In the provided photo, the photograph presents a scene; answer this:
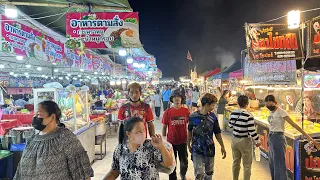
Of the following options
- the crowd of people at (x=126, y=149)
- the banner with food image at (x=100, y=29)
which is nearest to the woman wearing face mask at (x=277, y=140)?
the crowd of people at (x=126, y=149)

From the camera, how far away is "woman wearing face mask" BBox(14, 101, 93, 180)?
250cm

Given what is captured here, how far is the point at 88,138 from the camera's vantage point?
6.32m

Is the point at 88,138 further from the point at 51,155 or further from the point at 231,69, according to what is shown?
the point at 231,69

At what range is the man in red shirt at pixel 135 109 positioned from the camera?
13.2ft

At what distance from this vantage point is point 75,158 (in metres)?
2.65

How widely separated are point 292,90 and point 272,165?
5126 millimetres

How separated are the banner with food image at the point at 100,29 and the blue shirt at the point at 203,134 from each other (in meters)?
3.62

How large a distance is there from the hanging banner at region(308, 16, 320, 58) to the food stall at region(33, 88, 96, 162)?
521 cm

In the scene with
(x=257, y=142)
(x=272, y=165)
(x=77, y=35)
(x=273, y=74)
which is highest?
(x=77, y=35)

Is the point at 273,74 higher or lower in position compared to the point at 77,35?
lower

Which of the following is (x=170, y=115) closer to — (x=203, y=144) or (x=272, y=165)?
(x=203, y=144)

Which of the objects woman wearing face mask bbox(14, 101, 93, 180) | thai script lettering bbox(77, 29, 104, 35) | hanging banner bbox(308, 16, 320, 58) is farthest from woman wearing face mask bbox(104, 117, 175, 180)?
thai script lettering bbox(77, 29, 104, 35)

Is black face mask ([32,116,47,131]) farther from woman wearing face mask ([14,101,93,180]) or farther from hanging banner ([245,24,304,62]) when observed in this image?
hanging banner ([245,24,304,62])

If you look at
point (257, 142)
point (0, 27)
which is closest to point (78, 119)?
point (0, 27)
